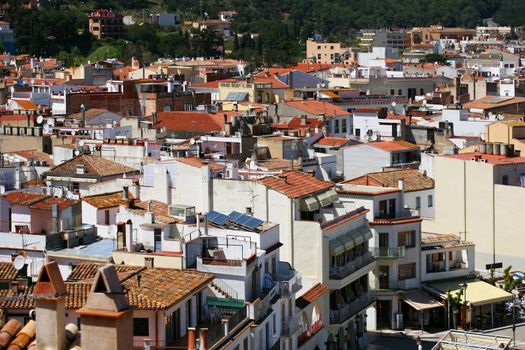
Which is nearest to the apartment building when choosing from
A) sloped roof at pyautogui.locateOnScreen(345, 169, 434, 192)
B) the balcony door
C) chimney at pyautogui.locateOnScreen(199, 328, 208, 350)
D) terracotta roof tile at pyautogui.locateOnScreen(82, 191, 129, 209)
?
sloped roof at pyautogui.locateOnScreen(345, 169, 434, 192)

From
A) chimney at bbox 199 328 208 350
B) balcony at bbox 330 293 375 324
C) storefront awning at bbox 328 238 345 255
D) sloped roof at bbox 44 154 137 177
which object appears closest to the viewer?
chimney at bbox 199 328 208 350

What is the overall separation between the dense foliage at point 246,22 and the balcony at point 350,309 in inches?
3201

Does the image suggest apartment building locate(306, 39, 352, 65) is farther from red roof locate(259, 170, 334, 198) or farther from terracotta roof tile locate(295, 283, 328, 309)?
terracotta roof tile locate(295, 283, 328, 309)

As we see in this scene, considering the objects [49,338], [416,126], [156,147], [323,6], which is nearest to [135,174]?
[156,147]

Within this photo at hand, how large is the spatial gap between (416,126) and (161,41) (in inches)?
2810

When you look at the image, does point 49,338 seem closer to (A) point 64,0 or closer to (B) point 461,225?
(B) point 461,225

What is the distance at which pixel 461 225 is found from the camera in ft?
124

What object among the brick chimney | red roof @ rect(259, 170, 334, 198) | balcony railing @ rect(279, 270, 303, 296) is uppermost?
the brick chimney

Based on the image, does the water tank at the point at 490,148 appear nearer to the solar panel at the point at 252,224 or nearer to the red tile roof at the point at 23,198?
the red tile roof at the point at 23,198

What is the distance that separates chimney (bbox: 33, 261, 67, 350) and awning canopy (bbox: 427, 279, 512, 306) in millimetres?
21551

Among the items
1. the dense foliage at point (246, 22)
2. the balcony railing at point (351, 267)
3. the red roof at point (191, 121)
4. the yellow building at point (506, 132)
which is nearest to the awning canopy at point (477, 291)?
the balcony railing at point (351, 267)

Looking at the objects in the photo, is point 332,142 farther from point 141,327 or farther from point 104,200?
point 141,327

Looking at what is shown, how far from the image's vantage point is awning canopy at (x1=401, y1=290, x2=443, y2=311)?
32406mm

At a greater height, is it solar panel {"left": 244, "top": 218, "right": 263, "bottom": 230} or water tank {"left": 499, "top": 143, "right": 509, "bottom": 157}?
solar panel {"left": 244, "top": 218, "right": 263, "bottom": 230}
